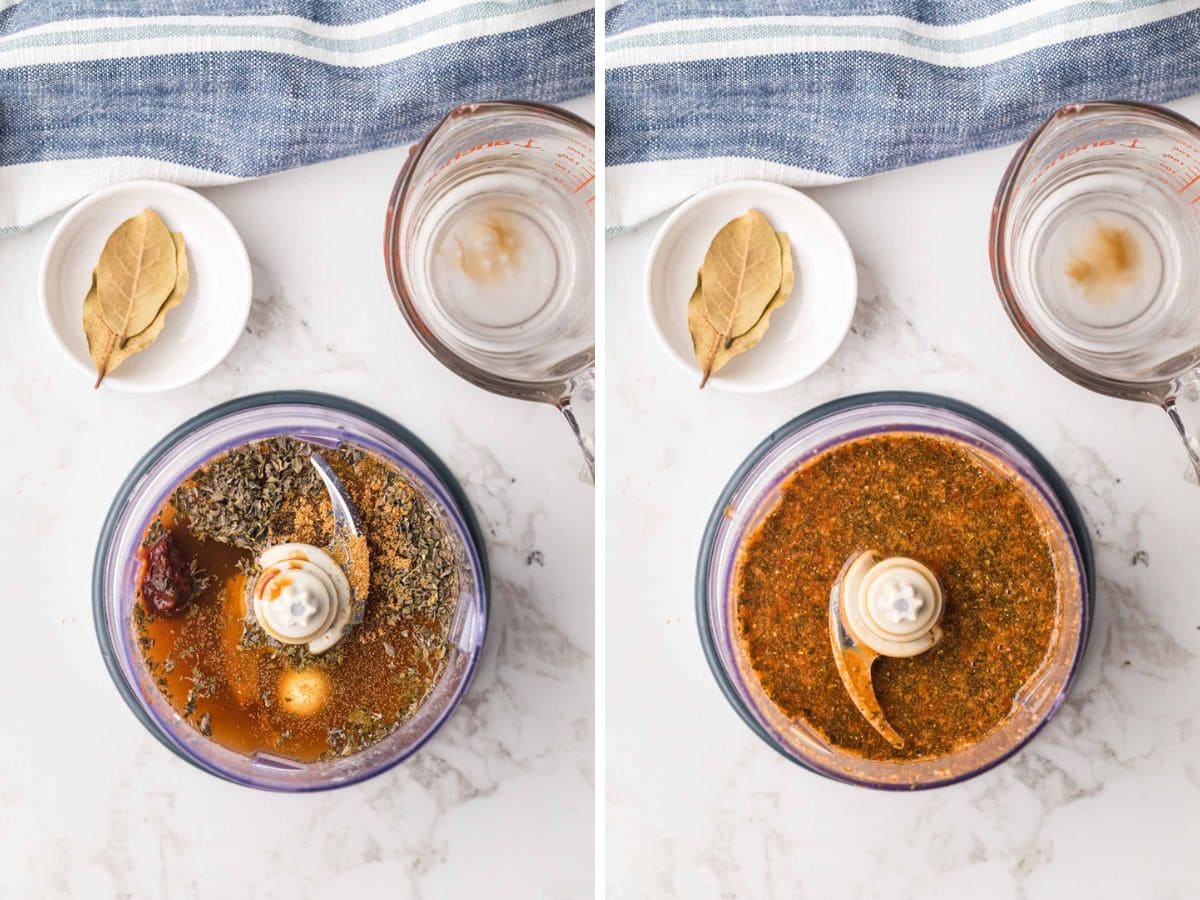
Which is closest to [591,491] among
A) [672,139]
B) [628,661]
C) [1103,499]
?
[628,661]

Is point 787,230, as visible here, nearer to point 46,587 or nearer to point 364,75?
point 364,75

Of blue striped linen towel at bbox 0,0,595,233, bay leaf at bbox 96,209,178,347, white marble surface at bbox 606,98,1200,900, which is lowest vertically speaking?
white marble surface at bbox 606,98,1200,900

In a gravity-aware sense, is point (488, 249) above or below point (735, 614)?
above

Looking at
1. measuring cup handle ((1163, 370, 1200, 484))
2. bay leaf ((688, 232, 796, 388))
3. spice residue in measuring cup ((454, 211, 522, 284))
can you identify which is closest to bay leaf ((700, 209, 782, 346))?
bay leaf ((688, 232, 796, 388))

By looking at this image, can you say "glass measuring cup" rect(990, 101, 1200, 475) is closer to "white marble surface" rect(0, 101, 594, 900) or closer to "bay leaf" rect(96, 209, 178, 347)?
"white marble surface" rect(0, 101, 594, 900)

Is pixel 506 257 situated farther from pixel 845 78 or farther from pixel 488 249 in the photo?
pixel 845 78

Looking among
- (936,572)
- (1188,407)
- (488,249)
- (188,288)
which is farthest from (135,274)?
(1188,407)

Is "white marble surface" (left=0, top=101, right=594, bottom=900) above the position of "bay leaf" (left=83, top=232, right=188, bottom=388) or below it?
below

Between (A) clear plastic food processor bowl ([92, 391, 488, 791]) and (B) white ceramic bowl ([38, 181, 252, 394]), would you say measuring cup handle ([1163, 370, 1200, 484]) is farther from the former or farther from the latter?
(B) white ceramic bowl ([38, 181, 252, 394])
